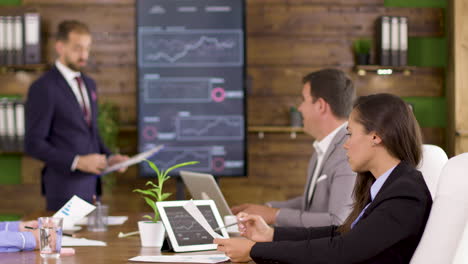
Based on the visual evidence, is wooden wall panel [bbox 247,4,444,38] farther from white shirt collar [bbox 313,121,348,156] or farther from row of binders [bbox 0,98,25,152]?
white shirt collar [bbox 313,121,348,156]

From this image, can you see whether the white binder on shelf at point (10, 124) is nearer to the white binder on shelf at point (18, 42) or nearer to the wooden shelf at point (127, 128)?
the white binder on shelf at point (18, 42)

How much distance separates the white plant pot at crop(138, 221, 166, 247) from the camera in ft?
8.23

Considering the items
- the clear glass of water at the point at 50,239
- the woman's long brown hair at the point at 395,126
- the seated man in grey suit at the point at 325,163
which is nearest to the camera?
the woman's long brown hair at the point at 395,126

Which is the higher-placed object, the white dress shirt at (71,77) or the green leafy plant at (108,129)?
the white dress shirt at (71,77)

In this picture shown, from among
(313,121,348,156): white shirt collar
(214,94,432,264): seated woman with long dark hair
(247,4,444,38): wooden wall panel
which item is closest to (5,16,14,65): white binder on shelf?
(247,4,444,38): wooden wall panel

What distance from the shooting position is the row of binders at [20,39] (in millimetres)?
5211

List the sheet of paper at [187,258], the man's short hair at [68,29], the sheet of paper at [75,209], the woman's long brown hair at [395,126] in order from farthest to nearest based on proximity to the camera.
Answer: the man's short hair at [68,29]
the sheet of paper at [75,209]
the sheet of paper at [187,258]
the woman's long brown hair at [395,126]

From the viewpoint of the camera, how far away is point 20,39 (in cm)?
525

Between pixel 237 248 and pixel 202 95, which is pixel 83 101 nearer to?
pixel 202 95

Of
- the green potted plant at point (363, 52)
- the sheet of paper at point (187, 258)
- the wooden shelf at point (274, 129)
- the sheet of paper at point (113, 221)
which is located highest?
the green potted plant at point (363, 52)

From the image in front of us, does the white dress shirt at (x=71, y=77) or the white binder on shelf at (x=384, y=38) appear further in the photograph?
the white binder on shelf at (x=384, y=38)

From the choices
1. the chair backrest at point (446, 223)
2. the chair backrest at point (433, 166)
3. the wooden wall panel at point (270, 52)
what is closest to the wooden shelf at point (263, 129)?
the wooden wall panel at point (270, 52)

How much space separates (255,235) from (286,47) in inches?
133

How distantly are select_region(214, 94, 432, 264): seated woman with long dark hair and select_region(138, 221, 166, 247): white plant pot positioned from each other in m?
0.48
